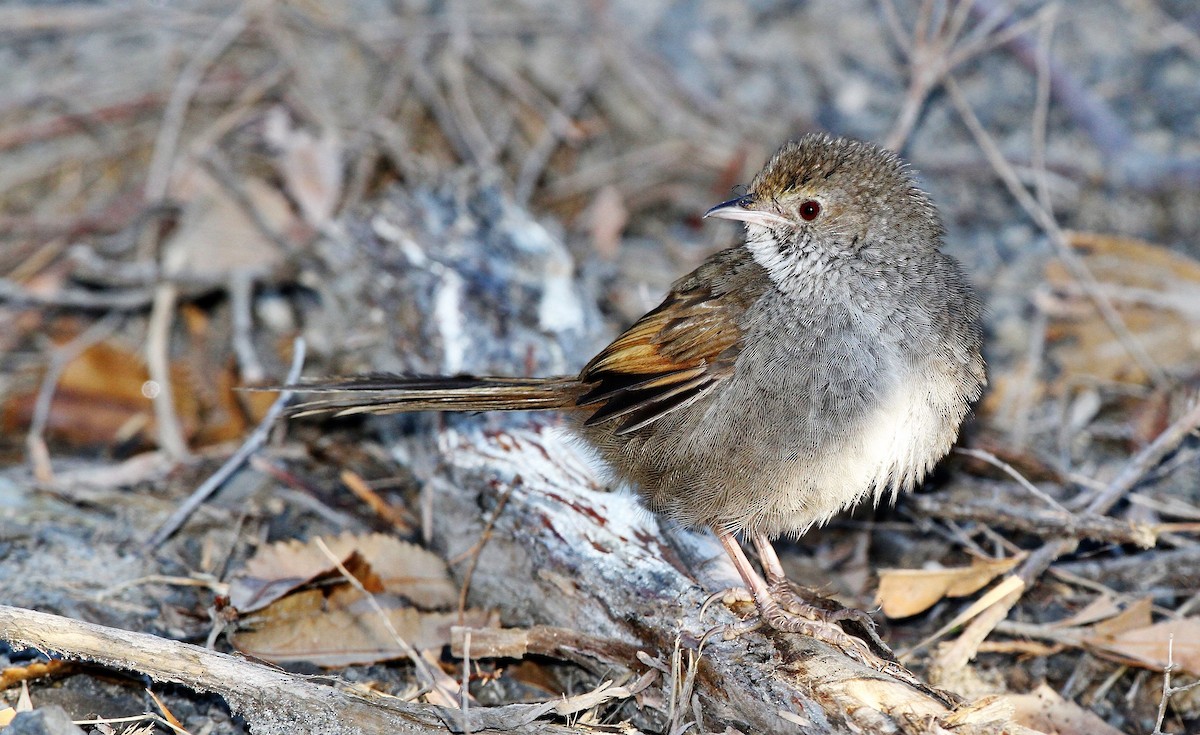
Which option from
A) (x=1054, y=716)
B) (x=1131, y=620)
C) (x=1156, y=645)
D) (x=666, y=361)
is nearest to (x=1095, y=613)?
(x=1131, y=620)

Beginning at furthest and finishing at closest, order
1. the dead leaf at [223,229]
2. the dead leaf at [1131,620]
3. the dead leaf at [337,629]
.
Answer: the dead leaf at [223,229] < the dead leaf at [1131,620] < the dead leaf at [337,629]

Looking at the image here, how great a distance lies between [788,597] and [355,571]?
1.47m

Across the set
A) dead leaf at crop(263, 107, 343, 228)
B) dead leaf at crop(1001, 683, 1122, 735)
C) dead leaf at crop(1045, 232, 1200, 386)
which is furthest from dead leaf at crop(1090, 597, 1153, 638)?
dead leaf at crop(263, 107, 343, 228)

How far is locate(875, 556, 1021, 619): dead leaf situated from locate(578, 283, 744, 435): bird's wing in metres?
1.00

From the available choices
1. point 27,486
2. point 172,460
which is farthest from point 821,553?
point 27,486

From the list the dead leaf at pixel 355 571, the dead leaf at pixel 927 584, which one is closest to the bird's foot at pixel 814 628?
the dead leaf at pixel 927 584

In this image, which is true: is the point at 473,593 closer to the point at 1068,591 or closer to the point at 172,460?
the point at 172,460

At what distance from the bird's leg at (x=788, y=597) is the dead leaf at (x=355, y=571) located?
111cm

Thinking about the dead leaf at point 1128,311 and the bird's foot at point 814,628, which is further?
the dead leaf at point 1128,311

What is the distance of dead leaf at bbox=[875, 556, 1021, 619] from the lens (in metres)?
3.77

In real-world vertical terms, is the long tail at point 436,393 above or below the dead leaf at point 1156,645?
above

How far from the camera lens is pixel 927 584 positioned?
379cm

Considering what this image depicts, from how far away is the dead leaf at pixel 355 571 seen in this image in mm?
3557

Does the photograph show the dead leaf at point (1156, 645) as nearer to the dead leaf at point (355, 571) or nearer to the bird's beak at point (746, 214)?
the bird's beak at point (746, 214)
